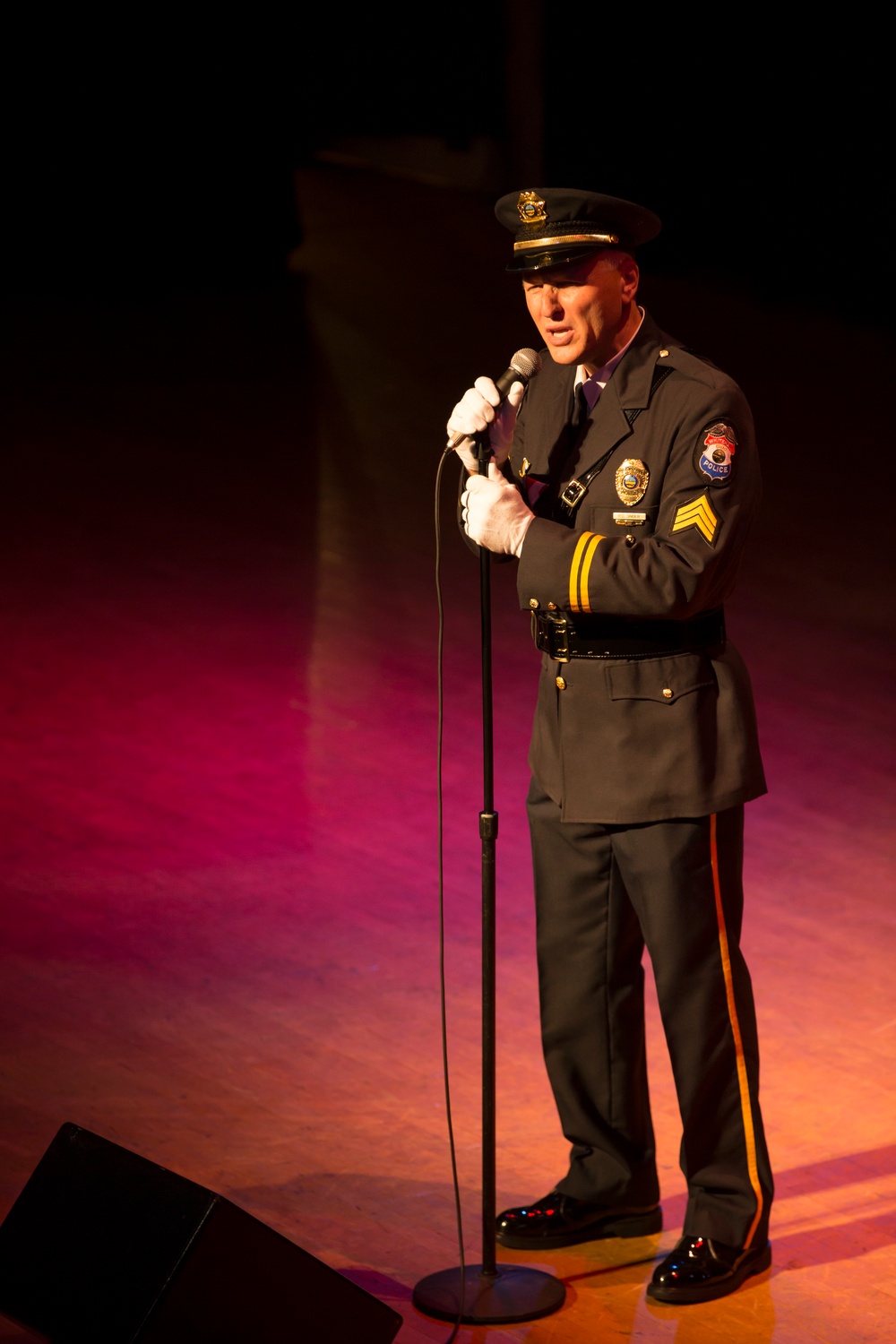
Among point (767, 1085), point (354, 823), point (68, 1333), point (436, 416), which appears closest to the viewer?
point (68, 1333)

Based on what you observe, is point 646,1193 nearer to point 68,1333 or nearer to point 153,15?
point 68,1333

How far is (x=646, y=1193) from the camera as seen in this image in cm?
274

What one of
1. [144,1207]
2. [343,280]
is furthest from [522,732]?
[343,280]

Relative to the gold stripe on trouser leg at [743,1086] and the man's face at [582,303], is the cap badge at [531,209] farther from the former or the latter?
the gold stripe on trouser leg at [743,1086]

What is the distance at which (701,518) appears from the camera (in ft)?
7.79

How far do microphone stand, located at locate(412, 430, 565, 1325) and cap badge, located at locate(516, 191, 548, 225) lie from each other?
1.05 feet

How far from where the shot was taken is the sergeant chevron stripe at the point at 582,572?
2.37 metres

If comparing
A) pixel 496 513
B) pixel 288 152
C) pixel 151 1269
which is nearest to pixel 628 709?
pixel 496 513

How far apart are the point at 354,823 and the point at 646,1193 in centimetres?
174

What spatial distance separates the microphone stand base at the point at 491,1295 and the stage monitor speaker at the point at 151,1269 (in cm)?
39

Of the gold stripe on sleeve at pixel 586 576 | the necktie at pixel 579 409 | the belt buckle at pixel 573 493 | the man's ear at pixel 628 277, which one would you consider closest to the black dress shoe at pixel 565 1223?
the gold stripe on sleeve at pixel 586 576

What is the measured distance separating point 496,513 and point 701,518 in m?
0.28

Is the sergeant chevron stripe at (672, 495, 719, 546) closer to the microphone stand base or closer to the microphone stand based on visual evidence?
the microphone stand

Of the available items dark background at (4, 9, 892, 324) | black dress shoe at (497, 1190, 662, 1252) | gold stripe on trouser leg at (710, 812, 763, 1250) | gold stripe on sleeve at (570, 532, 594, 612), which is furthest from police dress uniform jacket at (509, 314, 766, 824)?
dark background at (4, 9, 892, 324)
